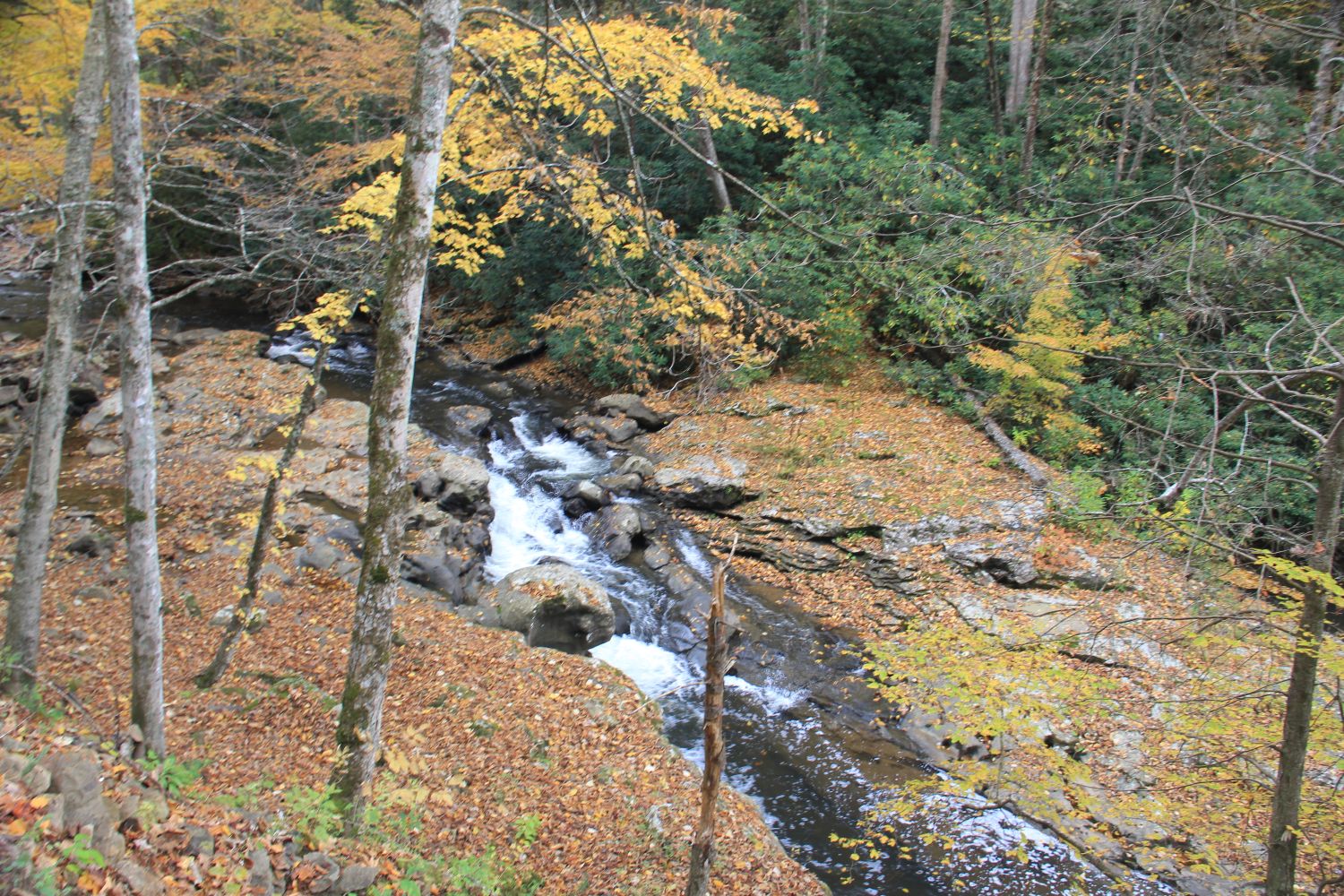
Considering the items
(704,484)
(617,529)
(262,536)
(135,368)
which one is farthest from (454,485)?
(135,368)

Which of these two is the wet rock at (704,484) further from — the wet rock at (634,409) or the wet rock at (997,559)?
the wet rock at (997,559)

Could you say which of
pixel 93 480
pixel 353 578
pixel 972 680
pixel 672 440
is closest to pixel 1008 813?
pixel 972 680

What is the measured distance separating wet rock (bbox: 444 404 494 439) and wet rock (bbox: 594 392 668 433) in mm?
2757

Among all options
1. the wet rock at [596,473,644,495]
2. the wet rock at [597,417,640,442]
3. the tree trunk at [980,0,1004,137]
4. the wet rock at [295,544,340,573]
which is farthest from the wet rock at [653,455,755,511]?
the tree trunk at [980,0,1004,137]

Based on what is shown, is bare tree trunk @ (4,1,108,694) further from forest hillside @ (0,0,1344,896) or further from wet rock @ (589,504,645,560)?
wet rock @ (589,504,645,560)

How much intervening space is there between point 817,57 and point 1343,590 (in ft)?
61.4

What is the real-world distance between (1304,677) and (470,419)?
584 inches

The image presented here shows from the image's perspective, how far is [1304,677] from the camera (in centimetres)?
515

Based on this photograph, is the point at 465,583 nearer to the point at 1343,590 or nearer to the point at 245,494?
the point at 245,494

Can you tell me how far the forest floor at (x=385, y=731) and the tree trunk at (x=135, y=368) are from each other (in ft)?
1.50

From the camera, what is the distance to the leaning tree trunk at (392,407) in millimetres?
4871

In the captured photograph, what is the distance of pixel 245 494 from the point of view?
11672 mm

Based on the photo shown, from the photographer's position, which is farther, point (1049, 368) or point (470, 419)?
point (470, 419)

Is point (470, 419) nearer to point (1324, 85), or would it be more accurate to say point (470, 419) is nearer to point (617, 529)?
point (617, 529)
